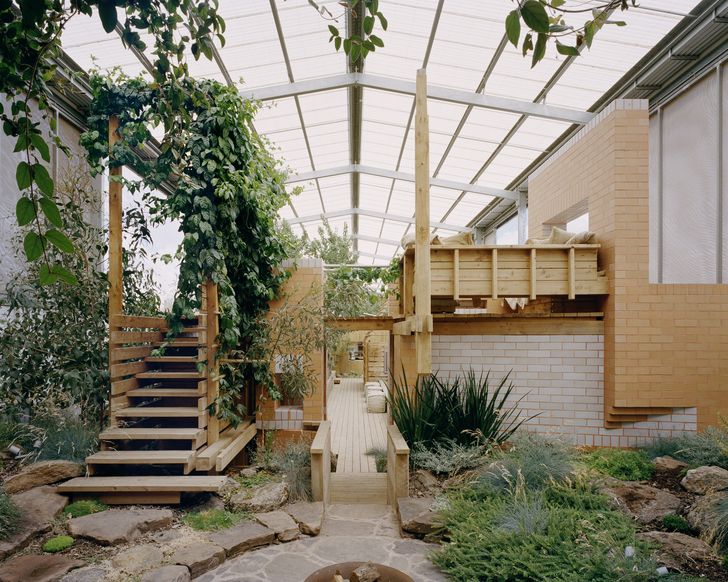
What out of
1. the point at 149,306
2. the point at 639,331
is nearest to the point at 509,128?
the point at 639,331

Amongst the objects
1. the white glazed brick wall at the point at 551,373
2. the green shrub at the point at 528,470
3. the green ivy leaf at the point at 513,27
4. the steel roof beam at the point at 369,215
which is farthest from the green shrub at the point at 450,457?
the steel roof beam at the point at 369,215

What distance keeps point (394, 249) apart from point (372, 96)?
12400 millimetres

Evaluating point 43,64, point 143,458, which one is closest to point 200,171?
point 143,458

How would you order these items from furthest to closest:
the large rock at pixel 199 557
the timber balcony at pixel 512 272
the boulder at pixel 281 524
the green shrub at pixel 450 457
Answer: the timber balcony at pixel 512 272, the green shrub at pixel 450 457, the boulder at pixel 281 524, the large rock at pixel 199 557

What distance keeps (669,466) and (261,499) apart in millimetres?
3917

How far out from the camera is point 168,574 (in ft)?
10.0

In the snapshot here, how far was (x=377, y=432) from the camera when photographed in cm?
770

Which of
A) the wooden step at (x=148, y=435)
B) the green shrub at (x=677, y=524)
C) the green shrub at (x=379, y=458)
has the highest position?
the wooden step at (x=148, y=435)

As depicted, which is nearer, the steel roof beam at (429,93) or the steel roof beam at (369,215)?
the steel roof beam at (429,93)

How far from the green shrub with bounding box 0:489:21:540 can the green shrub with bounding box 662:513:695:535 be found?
475 centimetres

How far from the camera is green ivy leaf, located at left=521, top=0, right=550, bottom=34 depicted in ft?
3.14

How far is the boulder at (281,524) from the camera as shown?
3789 millimetres

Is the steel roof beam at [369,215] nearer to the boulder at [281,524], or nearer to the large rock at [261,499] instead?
the large rock at [261,499]

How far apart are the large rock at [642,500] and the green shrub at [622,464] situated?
526mm
